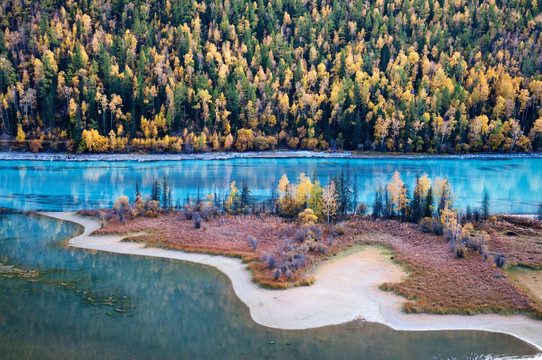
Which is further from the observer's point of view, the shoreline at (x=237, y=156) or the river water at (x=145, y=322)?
the shoreline at (x=237, y=156)

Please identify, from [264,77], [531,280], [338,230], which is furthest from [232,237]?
[264,77]

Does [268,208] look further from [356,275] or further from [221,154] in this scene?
[221,154]

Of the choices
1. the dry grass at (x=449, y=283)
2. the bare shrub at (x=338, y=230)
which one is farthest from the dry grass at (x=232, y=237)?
the dry grass at (x=449, y=283)

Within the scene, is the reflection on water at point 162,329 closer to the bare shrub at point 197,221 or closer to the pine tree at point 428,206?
the bare shrub at point 197,221

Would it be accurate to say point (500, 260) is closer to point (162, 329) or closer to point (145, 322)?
point (162, 329)

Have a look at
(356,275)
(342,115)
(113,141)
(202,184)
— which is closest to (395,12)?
(342,115)

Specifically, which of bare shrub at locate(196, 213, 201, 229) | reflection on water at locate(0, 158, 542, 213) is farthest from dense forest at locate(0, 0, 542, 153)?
bare shrub at locate(196, 213, 201, 229)

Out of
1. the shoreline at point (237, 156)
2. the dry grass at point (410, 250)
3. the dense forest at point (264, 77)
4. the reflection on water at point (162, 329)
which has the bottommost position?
the reflection on water at point (162, 329)
